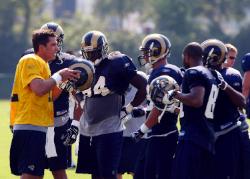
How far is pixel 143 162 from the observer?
951 centimetres

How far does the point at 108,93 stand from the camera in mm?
9539

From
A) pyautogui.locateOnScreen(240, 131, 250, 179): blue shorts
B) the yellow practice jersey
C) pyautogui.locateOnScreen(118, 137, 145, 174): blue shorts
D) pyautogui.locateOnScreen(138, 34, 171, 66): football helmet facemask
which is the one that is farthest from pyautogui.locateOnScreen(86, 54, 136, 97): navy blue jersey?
pyautogui.locateOnScreen(118, 137, 145, 174): blue shorts

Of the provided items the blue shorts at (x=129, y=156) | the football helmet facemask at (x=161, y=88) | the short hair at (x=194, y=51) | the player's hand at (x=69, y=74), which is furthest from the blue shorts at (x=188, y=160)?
the blue shorts at (x=129, y=156)

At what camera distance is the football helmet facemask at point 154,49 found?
9711mm

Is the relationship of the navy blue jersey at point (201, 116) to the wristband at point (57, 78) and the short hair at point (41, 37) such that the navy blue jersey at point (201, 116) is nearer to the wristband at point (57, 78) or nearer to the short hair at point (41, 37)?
the wristband at point (57, 78)

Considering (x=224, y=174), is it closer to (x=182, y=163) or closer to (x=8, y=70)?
(x=182, y=163)

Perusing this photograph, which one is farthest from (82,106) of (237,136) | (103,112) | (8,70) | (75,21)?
(75,21)

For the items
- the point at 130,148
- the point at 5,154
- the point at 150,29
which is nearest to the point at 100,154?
the point at 130,148

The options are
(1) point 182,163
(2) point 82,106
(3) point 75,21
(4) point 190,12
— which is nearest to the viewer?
(1) point 182,163

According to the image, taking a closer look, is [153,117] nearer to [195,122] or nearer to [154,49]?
[195,122]

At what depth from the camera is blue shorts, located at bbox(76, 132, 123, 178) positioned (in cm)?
941

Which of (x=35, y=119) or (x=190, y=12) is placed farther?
(x=190, y=12)

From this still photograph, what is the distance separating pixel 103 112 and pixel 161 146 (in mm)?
712

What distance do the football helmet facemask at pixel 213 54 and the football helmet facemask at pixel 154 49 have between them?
0.55m
